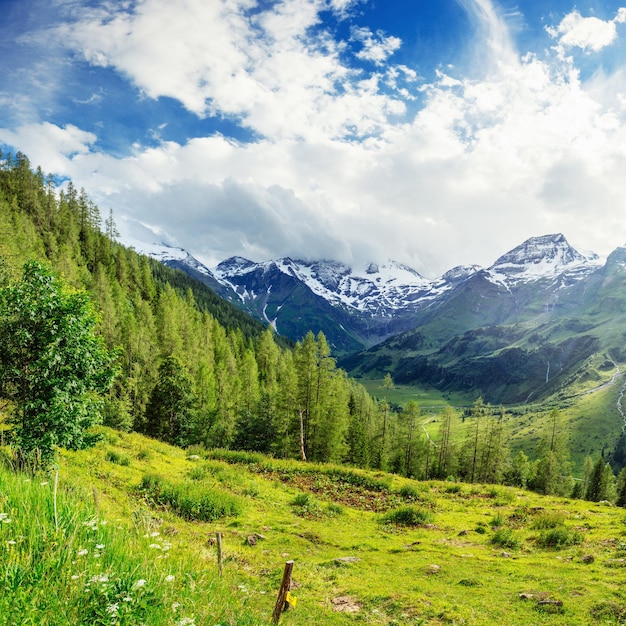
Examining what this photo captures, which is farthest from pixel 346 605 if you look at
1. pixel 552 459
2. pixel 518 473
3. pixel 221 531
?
pixel 518 473

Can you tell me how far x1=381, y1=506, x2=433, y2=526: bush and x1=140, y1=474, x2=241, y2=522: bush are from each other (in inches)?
381

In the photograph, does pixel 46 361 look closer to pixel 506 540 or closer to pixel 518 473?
pixel 506 540

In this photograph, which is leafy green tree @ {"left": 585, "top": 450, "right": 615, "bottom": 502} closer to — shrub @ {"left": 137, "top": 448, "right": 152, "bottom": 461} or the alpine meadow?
the alpine meadow

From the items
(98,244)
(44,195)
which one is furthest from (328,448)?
(44,195)

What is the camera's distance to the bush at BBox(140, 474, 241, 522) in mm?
18344

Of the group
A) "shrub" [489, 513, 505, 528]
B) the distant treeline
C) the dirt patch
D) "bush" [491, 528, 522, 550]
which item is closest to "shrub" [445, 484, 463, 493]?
"shrub" [489, 513, 505, 528]

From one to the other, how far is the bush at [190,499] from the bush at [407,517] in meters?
9.67

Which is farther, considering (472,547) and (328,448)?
(328,448)

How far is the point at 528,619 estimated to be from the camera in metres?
11.1

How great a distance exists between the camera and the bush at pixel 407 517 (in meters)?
23.6

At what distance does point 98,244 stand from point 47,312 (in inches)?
4984

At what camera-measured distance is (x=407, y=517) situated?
78.7 feet

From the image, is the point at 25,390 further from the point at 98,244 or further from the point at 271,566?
the point at 98,244

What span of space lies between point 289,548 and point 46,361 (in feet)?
41.1
